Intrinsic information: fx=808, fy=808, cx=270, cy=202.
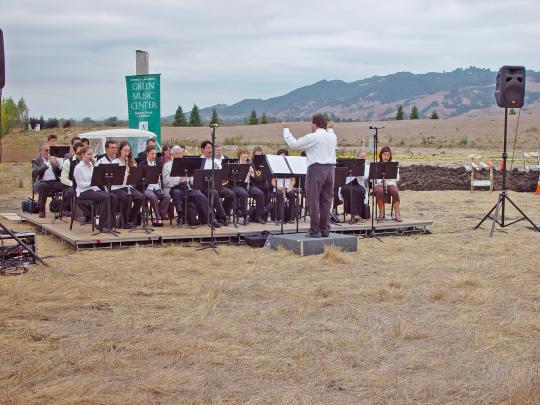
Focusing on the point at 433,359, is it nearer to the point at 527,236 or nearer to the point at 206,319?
the point at 206,319

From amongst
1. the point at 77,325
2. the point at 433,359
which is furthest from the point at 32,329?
the point at 433,359

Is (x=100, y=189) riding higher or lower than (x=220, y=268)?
higher

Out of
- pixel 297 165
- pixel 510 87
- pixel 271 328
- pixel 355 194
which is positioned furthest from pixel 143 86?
pixel 271 328

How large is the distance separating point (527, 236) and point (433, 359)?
7.96 metres

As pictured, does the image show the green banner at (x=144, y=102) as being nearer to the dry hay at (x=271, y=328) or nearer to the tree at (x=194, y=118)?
the dry hay at (x=271, y=328)

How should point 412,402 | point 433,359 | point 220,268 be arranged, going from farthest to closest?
1. point 220,268
2. point 433,359
3. point 412,402

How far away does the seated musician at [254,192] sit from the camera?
1435cm

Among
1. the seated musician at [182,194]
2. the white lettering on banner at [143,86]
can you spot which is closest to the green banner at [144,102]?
the white lettering on banner at [143,86]

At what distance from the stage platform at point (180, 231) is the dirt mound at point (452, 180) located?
9.65 metres

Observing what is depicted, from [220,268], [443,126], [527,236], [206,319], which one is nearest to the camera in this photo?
[206,319]

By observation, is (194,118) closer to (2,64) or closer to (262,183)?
(262,183)

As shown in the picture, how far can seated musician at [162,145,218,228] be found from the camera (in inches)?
534

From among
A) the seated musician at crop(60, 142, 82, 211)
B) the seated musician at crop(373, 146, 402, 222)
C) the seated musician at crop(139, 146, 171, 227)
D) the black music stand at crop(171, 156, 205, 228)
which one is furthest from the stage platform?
the black music stand at crop(171, 156, 205, 228)

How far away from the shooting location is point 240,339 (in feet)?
22.6
